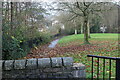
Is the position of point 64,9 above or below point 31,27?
above

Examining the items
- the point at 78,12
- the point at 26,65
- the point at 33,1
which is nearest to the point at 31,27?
the point at 33,1

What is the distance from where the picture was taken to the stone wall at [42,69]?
2.41m

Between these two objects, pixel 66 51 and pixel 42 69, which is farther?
pixel 66 51

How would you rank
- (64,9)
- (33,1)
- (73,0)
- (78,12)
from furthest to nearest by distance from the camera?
(78,12) < (64,9) < (73,0) < (33,1)

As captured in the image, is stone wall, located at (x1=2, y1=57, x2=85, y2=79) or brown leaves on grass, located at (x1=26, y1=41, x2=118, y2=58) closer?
stone wall, located at (x1=2, y1=57, x2=85, y2=79)

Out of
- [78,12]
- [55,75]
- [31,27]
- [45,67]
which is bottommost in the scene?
[55,75]

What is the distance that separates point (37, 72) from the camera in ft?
8.04

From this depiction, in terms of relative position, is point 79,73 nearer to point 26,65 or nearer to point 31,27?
point 26,65

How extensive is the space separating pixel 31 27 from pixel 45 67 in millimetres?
6264

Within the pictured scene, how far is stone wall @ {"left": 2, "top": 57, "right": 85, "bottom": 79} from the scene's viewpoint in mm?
2412

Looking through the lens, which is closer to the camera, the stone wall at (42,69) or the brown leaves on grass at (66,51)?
the stone wall at (42,69)

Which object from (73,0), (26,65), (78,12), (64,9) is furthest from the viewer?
(78,12)

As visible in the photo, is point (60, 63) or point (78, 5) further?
point (78, 5)

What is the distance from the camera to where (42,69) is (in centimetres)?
245
